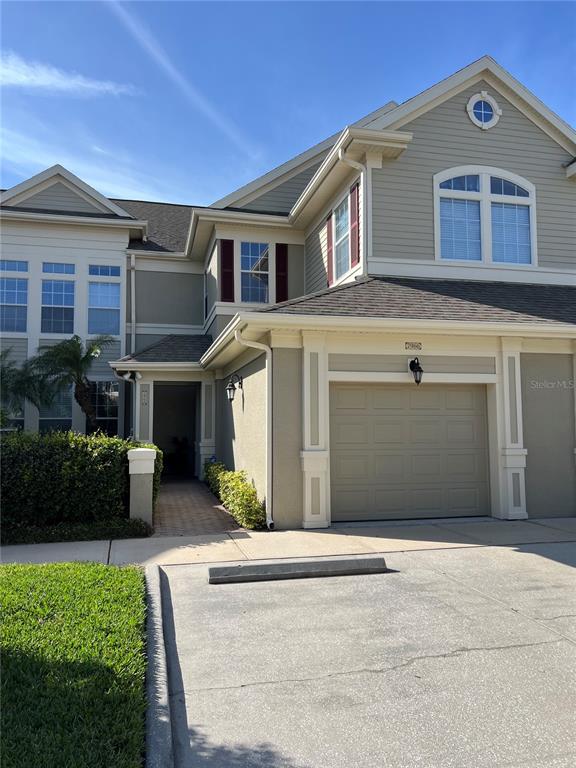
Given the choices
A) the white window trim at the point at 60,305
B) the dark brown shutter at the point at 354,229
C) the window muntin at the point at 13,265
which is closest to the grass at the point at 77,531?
the dark brown shutter at the point at 354,229

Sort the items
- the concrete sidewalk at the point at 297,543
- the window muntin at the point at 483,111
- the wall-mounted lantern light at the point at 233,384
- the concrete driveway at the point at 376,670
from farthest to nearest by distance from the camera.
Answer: the wall-mounted lantern light at the point at 233,384
the window muntin at the point at 483,111
the concrete sidewalk at the point at 297,543
the concrete driveway at the point at 376,670

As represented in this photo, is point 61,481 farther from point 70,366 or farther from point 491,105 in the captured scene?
point 491,105

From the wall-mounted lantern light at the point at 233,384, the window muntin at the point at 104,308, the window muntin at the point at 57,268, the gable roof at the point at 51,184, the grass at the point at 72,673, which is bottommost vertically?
the grass at the point at 72,673

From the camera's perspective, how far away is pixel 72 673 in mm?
3572

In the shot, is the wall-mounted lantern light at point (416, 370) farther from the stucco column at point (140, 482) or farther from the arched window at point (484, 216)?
the stucco column at point (140, 482)

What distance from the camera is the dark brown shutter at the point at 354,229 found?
11.2 metres

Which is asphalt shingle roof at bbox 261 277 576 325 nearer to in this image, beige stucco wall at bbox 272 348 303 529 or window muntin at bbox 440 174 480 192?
beige stucco wall at bbox 272 348 303 529

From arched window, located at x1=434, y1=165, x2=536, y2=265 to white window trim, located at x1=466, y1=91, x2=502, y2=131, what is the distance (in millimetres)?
948

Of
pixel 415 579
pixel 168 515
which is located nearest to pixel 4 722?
pixel 415 579

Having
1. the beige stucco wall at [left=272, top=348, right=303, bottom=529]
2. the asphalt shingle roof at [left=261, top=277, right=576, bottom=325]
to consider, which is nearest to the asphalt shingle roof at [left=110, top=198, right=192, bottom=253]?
the asphalt shingle roof at [left=261, top=277, right=576, bottom=325]

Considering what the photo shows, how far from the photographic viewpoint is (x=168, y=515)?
10141 millimetres

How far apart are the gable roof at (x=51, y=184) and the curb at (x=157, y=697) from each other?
1500cm

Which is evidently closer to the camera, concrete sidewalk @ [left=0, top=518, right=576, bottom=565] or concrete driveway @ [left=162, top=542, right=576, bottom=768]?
concrete driveway @ [left=162, top=542, right=576, bottom=768]

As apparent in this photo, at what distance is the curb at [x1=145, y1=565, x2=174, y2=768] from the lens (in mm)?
2873
